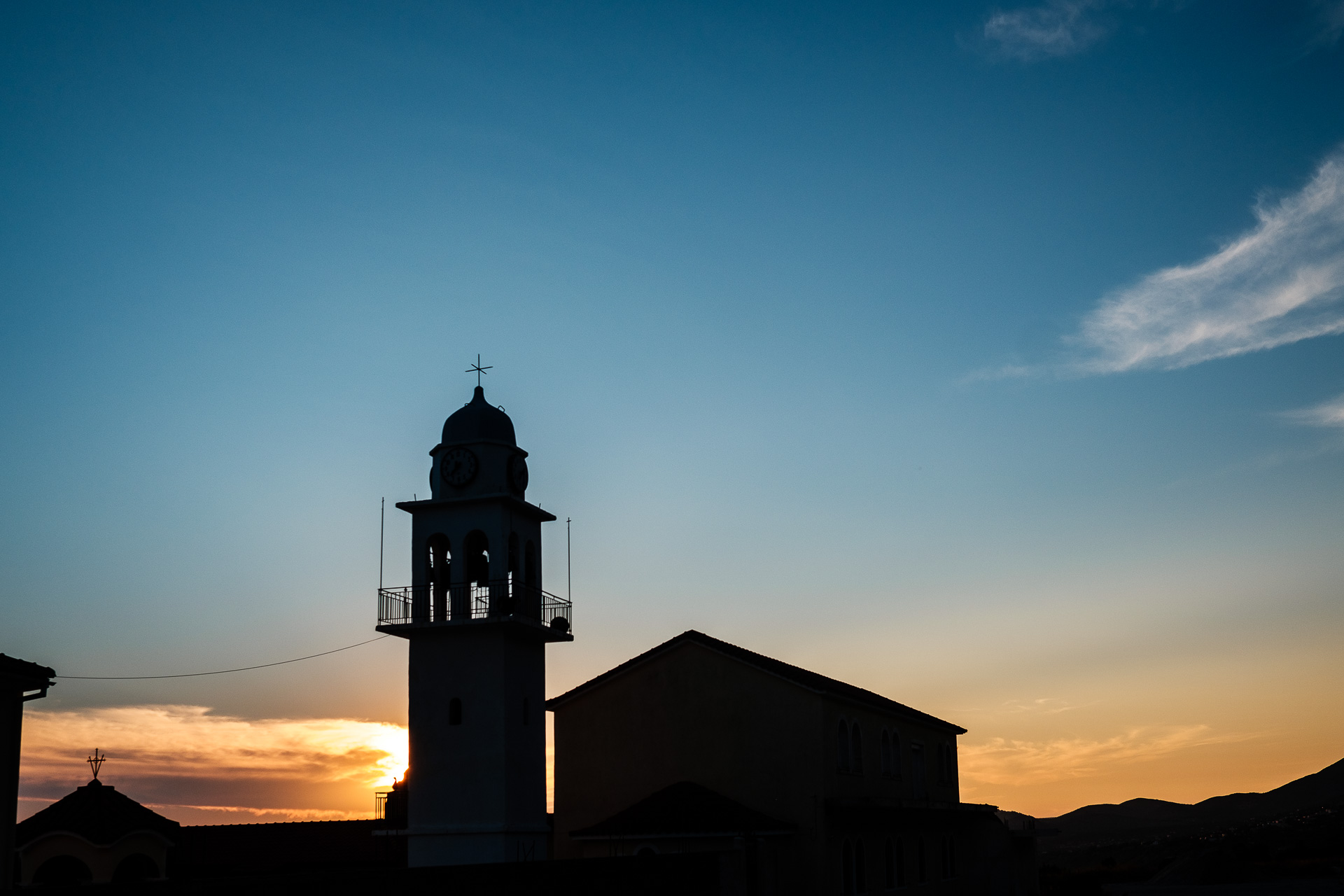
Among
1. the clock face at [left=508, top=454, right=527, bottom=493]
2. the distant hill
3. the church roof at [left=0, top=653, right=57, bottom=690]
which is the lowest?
the distant hill

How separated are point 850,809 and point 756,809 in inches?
110

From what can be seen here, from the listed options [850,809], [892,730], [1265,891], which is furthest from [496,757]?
[1265,891]

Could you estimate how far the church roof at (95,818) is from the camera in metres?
30.0

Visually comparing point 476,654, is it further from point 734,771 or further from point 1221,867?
point 1221,867

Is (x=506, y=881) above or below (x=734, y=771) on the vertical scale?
below

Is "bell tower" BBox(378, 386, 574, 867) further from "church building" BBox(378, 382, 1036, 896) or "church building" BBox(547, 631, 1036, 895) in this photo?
"church building" BBox(547, 631, 1036, 895)

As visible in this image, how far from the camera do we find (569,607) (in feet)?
95.1

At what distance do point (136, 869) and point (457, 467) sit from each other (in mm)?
13992

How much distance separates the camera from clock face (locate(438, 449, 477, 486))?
2872 cm

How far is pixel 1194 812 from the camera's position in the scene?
522 feet

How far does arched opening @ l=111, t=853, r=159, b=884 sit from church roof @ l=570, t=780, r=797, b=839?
1167 cm

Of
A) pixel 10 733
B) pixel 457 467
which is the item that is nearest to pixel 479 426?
pixel 457 467

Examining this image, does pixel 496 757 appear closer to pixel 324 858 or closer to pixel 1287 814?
pixel 324 858

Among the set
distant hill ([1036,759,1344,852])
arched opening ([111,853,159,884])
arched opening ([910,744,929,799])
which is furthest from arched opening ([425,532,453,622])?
distant hill ([1036,759,1344,852])
